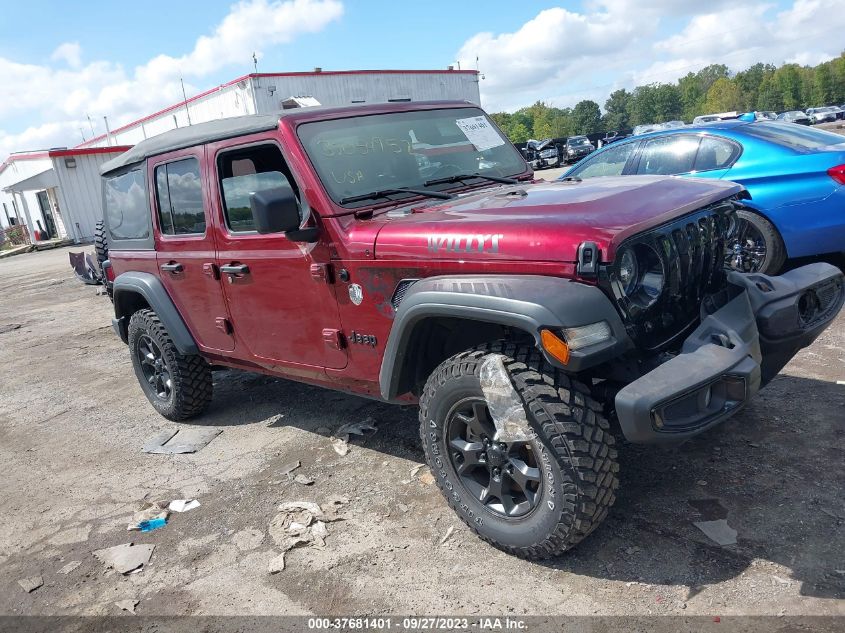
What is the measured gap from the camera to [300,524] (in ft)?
11.2

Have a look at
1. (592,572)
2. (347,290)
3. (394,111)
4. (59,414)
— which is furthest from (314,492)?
(59,414)

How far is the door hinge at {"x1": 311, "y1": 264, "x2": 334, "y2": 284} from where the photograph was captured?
3391mm

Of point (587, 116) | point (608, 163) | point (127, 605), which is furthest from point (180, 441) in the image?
point (587, 116)

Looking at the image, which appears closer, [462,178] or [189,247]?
[462,178]

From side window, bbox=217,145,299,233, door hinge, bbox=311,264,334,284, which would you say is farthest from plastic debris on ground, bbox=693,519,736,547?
side window, bbox=217,145,299,233

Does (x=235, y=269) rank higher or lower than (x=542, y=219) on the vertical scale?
lower

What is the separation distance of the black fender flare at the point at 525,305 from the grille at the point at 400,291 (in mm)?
103

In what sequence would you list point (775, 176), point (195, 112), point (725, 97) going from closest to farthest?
point (775, 176)
point (195, 112)
point (725, 97)

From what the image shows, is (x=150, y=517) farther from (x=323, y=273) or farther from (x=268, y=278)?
(x=323, y=273)

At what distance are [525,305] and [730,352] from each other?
81 cm

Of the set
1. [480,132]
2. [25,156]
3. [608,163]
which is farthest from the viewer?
[25,156]

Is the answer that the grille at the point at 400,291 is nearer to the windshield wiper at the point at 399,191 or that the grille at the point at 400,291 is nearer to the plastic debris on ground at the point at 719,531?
the windshield wiper at the point at 399,191

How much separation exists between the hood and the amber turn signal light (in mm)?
299

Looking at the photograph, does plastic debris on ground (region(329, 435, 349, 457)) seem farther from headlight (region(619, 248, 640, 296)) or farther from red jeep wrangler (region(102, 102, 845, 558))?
headlight (region(619, 248, 640, 296))
